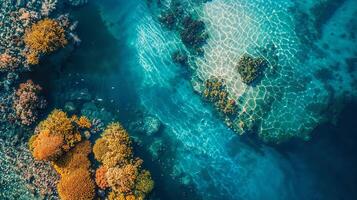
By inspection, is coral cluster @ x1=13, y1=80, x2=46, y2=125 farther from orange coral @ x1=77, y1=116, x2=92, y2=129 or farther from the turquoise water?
the turquoise water

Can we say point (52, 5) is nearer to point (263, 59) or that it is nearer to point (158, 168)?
point (158, 168)

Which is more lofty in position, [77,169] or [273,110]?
[273,110]

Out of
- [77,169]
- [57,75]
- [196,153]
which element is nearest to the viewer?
[77,169]

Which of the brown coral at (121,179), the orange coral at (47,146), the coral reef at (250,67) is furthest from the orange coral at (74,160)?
the coral reef at (250,67)

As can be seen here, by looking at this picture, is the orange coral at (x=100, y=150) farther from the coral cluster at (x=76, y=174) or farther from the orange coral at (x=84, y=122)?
the orange coral at (x=84, y=122)

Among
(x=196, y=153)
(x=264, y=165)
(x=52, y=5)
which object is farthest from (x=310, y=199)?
(x=52, y=5)

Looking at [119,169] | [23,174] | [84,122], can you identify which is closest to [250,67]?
[119,169]
